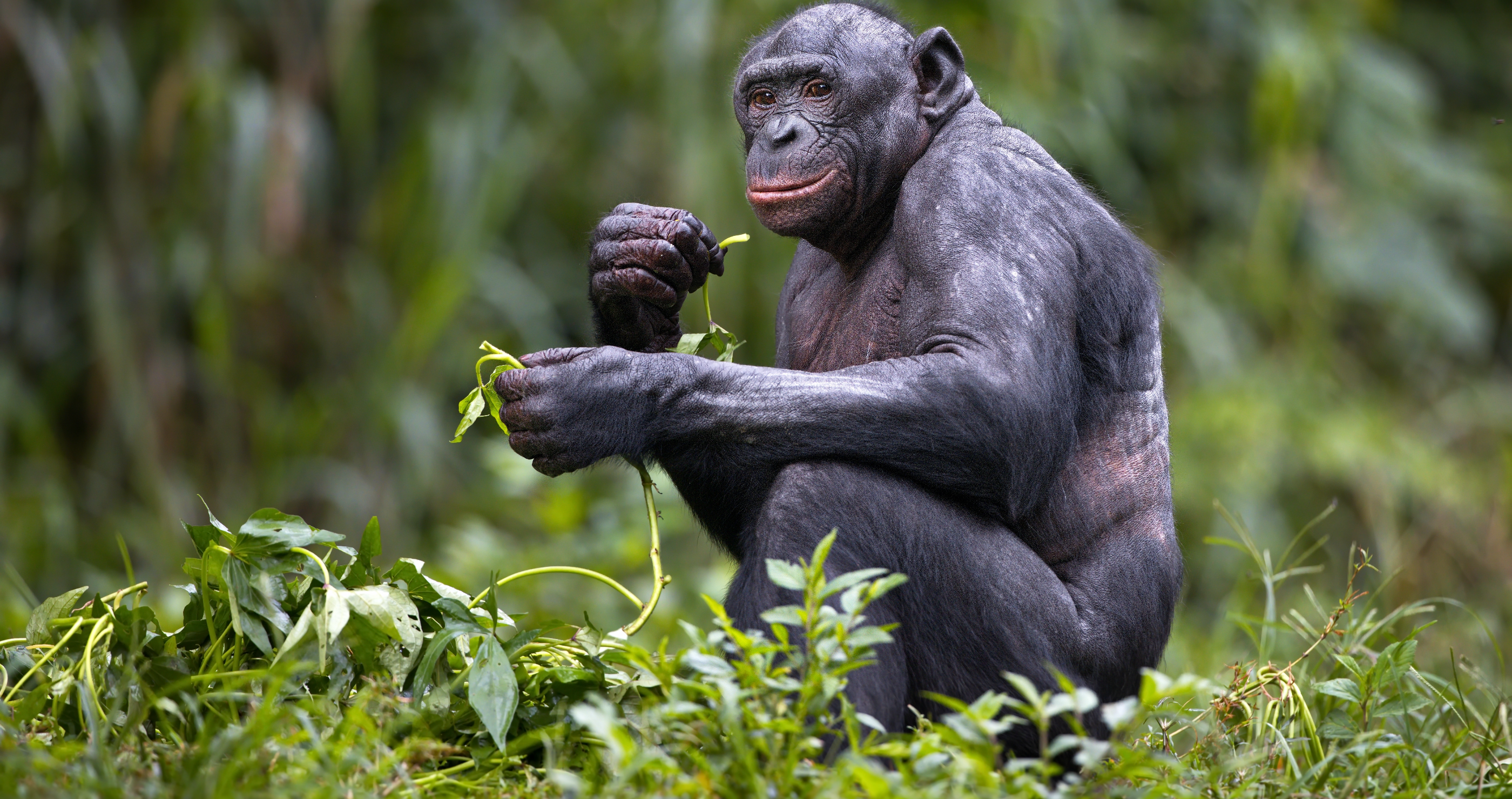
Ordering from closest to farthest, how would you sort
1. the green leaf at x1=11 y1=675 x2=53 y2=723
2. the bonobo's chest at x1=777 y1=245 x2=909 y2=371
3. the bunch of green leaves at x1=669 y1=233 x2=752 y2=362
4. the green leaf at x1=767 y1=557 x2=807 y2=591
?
the green leaf at x1=767 y1=557 x2=807 y2=591 → the green leaf at x1=11 y1=675 x2=53 y2=723 → the bonobo's chest at x1=777 y1=245 x2=909 y2=371 → the bunch of green leaves at x1=669 y1=233 x2=752 y2=362

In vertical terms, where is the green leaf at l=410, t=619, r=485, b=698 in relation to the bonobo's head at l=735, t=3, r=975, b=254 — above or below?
below

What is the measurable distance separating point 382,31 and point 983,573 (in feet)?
19.4

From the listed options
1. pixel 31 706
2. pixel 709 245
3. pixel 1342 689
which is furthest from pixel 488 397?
pixel 1342 689

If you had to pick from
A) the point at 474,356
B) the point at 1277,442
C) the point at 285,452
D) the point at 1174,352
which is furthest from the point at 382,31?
the point at 1277,442

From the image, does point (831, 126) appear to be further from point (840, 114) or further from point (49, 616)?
point (49, 616)

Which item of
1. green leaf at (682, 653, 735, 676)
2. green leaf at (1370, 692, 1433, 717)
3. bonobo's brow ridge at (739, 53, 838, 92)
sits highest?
bonobo's brow ridge at (739, 53, 838, 92)

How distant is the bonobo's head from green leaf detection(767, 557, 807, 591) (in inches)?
47.2

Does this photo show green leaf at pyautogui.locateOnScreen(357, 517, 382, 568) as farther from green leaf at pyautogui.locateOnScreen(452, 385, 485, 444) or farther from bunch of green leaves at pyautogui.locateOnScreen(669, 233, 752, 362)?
bunch of green leaves at pyautogui.locateOnScreen(669, 233, 752, 362)

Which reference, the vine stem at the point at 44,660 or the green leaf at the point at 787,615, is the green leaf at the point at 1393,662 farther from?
the vine stem at the point at 44,660

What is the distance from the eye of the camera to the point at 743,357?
7199 millimetres

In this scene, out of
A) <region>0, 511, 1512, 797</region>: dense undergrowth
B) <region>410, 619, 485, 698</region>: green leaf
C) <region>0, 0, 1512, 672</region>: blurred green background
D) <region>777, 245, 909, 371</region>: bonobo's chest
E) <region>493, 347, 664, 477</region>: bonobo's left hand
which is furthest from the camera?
<region>0, 0, 1512, 672</region>: blurred green background

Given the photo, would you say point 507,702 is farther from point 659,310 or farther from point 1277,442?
point 1277,442

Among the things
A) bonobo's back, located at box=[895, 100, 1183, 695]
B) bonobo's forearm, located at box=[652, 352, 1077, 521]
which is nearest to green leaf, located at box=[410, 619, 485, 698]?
bonobo's forearm, located at box=[652, 352, 1077, 521]

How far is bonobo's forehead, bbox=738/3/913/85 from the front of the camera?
10.9 feet
